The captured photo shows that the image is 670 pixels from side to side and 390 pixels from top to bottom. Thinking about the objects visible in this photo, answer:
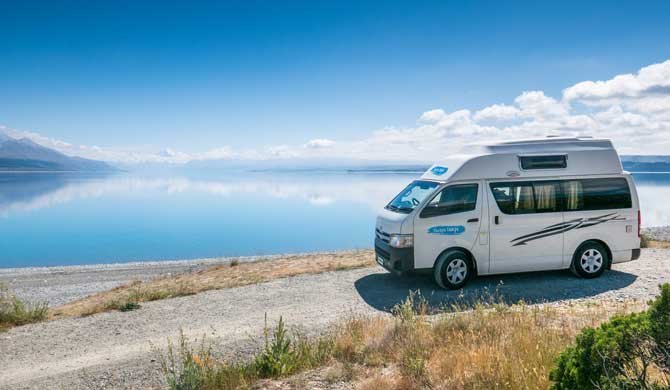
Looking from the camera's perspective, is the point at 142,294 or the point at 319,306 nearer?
the point at 319,306

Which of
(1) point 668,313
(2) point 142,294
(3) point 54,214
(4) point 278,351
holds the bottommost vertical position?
(3) point 54,214

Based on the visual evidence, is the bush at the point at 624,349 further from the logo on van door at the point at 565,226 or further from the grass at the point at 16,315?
the grass at the point at 16,315

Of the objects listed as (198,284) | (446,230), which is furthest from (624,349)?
Result: (198,284)

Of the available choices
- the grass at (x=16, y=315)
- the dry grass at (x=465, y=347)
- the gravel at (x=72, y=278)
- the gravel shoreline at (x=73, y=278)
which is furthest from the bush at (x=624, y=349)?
the gravel at (x=72, y=278)

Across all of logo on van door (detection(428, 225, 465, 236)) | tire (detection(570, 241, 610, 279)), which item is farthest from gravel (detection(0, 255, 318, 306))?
tire (detection(570, 241, 610, 279))

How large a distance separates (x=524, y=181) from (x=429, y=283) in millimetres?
3231

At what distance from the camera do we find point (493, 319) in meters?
6.34

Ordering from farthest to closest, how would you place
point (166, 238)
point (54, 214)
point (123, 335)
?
point (54, 214), point (166, 238), point (123, 335)

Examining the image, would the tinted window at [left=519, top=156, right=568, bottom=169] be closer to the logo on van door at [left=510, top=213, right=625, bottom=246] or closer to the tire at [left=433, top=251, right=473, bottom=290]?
the logo on van door at [left=510, top=213, right=625, bottom=246]

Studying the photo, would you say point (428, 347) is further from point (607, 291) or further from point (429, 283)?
point (607, 291)

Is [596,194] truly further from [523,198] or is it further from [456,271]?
[456,271]

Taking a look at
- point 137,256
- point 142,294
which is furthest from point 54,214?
point 142,294

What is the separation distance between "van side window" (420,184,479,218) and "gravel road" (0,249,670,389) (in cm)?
180

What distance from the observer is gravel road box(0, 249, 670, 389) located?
667cm
